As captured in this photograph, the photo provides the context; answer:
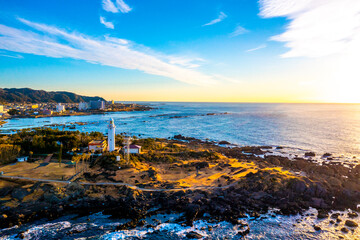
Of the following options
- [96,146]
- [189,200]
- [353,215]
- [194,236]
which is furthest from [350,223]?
[96,146]

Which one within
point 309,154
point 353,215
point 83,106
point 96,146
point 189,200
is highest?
point 83,106

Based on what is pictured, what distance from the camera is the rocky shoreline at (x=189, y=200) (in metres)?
18.4

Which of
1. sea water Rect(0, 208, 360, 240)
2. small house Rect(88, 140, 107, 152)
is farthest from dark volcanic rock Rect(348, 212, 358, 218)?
small house Rect(88, 140, 107, 152)

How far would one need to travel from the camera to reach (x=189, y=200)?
814 inches

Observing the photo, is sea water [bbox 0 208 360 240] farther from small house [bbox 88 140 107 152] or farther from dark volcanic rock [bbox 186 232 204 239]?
small house [bbox 88 140 107 152]

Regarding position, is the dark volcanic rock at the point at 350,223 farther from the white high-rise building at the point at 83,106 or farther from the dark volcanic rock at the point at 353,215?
the white high-rise building at the point at 83,106

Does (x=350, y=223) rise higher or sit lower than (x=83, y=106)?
lower

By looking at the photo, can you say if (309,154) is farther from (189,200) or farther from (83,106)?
(83,106)

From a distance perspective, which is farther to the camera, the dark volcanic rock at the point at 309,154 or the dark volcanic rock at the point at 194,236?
the dark volcanic rock at the point at 309,154

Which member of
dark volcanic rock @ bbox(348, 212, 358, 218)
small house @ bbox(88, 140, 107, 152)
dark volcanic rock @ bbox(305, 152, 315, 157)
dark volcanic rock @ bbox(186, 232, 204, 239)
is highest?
small house @ bbox(88, 140, 107, 152)

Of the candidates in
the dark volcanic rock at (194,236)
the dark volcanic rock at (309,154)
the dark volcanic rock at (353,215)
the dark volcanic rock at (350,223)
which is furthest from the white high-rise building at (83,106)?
the dark volcanic rock at (350,223)

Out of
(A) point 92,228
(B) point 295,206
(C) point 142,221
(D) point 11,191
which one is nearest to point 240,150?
(B) point 295,206

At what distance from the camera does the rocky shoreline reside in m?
18.4

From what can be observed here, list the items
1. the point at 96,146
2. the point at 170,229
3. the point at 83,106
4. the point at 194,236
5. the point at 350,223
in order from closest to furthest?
the point at 194,236
the point at 170,229
the point at 350,223
the point at 96,146
the point at 83,106
